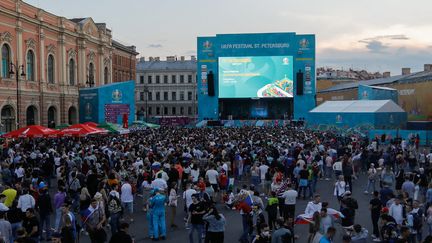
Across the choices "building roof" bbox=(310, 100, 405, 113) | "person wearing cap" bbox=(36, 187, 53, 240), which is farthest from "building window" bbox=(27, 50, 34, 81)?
"person wearing cap" bbox=(36, 187, 53, 240)

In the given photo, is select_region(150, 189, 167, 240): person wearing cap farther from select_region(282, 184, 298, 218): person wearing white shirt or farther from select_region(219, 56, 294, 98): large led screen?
select_region(219, 56, 294, 98): large led screen

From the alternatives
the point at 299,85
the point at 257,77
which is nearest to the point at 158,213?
the point at 257,77

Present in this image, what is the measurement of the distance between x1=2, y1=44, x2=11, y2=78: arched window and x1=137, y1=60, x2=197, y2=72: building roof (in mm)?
62225

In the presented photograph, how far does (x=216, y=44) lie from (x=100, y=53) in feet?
53.1

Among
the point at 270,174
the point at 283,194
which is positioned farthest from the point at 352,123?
the point at 283,194

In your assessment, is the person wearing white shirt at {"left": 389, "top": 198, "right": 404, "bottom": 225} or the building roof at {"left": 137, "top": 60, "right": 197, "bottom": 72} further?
the building roof at {"left": 137, "top": 60, "right": 197, "bottom": 72}

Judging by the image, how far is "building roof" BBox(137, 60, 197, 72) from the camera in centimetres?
10419

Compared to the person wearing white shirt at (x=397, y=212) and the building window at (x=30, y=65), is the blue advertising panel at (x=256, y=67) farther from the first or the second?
the person wearing white shirt at (x=397, y=212)

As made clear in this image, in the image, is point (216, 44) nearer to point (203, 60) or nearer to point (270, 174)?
point (203, 60)

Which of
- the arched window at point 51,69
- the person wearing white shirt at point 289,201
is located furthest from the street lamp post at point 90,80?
the person wearing white shirt at point 289,201

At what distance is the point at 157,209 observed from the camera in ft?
42.5

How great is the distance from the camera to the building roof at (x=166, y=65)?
104 meters

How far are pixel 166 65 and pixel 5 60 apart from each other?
65329 millimetres

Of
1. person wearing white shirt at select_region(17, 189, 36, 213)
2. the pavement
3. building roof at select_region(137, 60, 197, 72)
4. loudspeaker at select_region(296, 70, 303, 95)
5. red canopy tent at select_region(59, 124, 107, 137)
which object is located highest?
building roof at select_region(137, 60, 197, 72)
